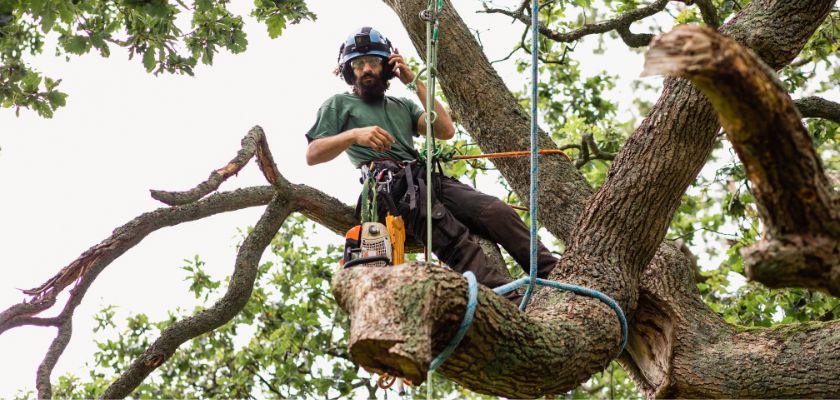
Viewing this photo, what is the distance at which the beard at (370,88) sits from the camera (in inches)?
201

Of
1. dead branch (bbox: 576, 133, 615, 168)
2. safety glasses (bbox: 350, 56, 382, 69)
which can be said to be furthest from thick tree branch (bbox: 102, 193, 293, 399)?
dead branch (bbox: 576, 133, 615, 168)

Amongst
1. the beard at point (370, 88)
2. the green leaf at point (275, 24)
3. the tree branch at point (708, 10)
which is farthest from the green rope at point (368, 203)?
the tree branch at point (708, 10)

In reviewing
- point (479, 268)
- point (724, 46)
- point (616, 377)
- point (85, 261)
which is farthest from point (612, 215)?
point (616, 377)

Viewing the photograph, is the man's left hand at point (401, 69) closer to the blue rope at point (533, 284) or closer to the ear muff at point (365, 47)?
the ear muff at point (365, 47)

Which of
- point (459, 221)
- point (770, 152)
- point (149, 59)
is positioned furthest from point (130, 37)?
point (770, 152)

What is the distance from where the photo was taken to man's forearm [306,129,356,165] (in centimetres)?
468

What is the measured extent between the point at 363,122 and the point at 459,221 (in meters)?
0.77

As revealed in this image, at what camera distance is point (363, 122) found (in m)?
5.00

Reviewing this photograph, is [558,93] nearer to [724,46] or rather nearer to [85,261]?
[85,261]

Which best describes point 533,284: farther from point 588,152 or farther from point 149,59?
point 588,152

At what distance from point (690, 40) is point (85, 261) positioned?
10.1 ft

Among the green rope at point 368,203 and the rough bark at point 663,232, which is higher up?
the green rope at point 368,203

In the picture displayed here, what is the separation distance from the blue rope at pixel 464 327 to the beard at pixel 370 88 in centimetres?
230

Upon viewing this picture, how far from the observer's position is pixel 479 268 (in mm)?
4293
